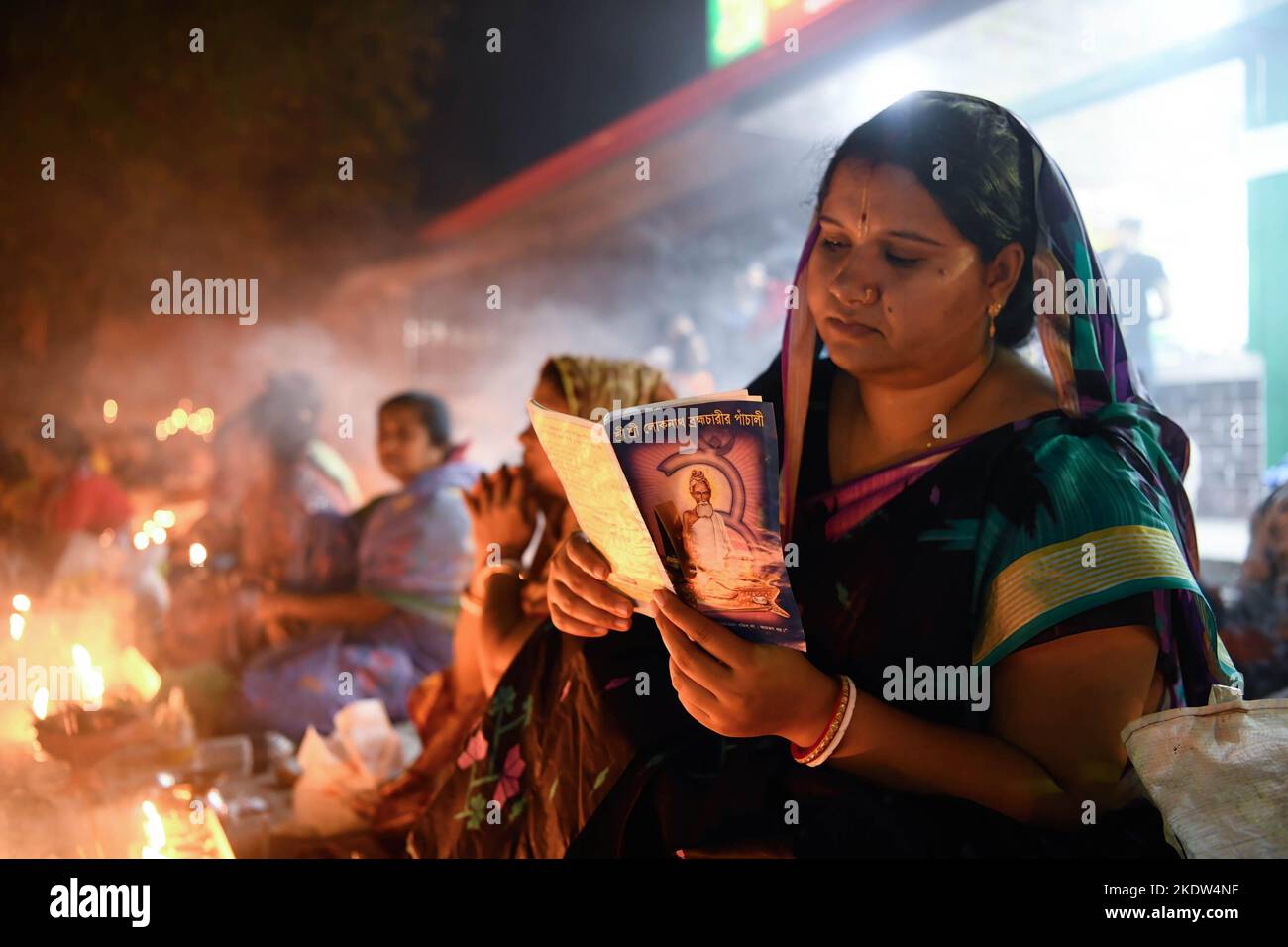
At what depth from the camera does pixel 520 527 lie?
2.47 metres

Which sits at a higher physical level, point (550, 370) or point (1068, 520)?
point (550, 370)

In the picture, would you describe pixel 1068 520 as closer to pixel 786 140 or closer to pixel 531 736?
pixel 531 736

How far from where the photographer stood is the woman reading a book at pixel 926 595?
1.49m

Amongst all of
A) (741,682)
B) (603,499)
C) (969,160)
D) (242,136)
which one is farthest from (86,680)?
(242,136)

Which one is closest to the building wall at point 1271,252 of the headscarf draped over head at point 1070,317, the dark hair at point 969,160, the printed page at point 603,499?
the headscarf draped over head at point 1070,317

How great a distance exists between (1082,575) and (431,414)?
3.19 meters

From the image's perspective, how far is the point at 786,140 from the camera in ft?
20.2

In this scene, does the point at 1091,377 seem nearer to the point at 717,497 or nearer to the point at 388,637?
the point at 717,497

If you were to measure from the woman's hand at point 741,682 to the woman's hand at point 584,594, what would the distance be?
0.19 meters

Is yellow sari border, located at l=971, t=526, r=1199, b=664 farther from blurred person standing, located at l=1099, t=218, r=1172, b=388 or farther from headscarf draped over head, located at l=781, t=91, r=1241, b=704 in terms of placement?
blurred person standing, located at l=1099, t=218, r=1172, b=388

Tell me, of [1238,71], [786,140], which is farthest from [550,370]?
[786,140]

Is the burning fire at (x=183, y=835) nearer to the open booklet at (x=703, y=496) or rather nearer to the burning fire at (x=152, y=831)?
the burning fire at (x=152, y=831)

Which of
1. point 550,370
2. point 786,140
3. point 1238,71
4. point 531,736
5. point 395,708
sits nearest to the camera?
point 531,736

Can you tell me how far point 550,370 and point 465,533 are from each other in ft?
4.91
